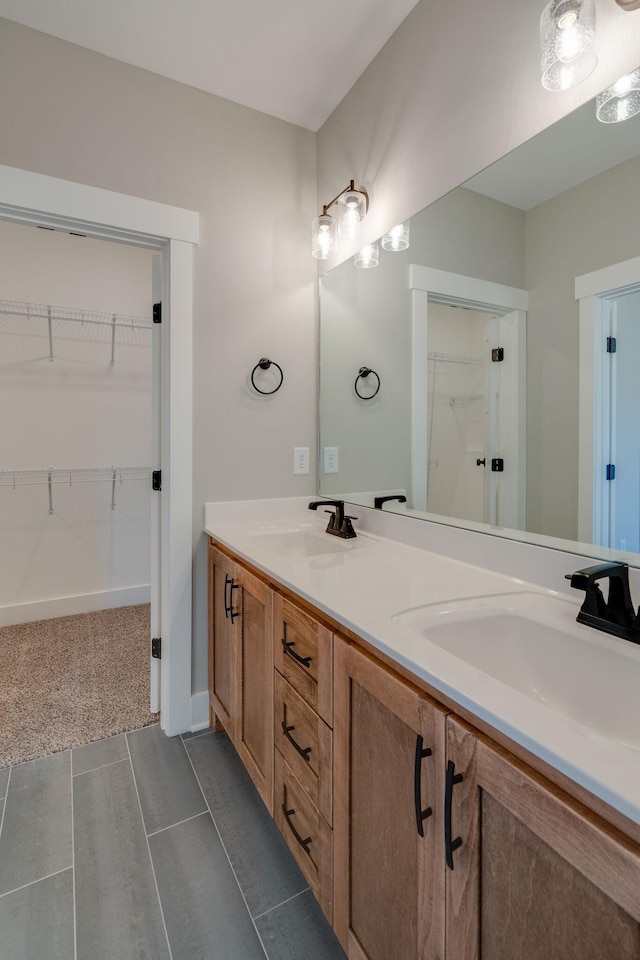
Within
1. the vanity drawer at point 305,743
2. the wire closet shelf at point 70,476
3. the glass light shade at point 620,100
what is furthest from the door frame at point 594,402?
the wire closet shelf at point 70,476

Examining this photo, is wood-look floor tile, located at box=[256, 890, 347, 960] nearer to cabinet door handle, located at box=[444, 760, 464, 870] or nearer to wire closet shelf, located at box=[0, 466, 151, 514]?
cabinet door handle, located at box=[444, 760, 464, 870]

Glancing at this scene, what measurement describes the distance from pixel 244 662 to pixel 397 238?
4.99ft

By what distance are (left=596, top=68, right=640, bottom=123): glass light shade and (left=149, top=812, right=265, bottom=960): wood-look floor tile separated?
1.98m

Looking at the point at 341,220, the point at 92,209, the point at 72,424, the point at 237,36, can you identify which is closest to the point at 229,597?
the point at 92,209

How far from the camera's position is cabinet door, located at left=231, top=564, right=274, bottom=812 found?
49.9 inches

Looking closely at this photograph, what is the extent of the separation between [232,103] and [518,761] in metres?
2.37

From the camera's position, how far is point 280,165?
1.98 meters

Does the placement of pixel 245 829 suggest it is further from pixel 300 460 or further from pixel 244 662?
pixel 300 460

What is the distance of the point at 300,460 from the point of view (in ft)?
6.77

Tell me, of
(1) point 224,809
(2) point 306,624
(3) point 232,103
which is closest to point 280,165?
(3) point 232,103

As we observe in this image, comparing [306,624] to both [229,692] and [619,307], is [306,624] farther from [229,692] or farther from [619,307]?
[619,307]

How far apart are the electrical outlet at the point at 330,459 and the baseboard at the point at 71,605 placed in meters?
2.01

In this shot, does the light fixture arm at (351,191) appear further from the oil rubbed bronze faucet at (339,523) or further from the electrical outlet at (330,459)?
the oil rubbed bronze faucet at (339,523)

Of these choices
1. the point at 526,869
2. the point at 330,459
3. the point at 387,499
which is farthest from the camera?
the point at 330,459
